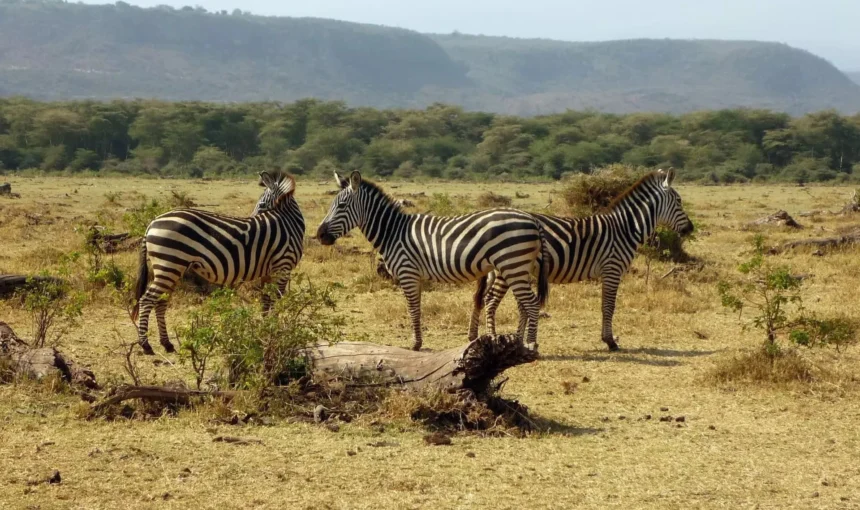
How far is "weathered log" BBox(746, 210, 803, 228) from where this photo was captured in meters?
21.0

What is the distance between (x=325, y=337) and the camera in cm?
822

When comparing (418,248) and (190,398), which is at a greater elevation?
(418,248)

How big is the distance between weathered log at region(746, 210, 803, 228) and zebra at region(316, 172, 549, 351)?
1231 cm

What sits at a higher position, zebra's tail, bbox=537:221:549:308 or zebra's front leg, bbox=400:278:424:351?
zebra's tail, bbox=537:221:549:308

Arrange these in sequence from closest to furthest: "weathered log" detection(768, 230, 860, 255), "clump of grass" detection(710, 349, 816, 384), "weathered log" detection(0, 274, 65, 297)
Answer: "clump of grass" detection(710, 349, 816, 384) → "weathered log" detection(0, 274, 65, 297) → "weathered log" detection(768, 230, 860, 255)

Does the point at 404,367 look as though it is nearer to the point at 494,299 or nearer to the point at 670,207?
the point at 494,299

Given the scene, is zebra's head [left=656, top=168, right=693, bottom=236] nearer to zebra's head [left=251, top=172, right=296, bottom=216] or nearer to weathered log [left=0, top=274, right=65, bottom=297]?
zebra's head [left=251, top=172, right=296, bottom=216]

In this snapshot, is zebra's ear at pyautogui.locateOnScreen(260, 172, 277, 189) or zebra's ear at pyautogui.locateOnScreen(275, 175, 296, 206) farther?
zebra's ear at pyautogui.locateOnScreen(260, 172, 277, 189)

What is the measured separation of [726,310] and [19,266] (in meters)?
9.52

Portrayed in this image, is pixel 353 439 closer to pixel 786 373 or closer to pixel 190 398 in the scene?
pixel 190 398

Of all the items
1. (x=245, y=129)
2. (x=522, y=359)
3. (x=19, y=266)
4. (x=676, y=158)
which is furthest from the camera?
(x=245, y=129)

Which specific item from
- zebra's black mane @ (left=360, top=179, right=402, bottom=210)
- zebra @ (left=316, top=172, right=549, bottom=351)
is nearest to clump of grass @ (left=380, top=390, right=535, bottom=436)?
zebra @ (left=316, top=172, right=549, bottom=351)

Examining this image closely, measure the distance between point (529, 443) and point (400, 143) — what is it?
50.0m

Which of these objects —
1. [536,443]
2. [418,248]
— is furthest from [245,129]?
[536,443]
